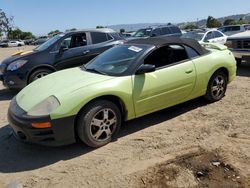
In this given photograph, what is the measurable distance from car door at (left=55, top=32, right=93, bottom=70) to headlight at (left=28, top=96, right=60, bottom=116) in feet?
13.0

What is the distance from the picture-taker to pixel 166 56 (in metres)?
5.37

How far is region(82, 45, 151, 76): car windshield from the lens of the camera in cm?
492

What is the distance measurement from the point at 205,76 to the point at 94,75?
212cm

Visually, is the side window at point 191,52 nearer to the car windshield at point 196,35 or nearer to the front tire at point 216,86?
the front tire at point 216,86

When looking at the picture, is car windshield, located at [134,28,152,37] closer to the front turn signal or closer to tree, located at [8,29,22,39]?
the front turn signal

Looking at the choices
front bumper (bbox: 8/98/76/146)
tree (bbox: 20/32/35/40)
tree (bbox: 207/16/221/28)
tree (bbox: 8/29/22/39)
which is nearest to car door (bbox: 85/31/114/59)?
front bumper (bbox: 8/98/76/146)

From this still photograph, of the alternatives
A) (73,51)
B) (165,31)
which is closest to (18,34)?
(165,31)

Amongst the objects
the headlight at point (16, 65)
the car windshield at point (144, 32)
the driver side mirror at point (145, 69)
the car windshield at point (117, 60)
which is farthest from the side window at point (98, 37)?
the car windshield at point (144, 32)

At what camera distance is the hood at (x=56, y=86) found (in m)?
4.35

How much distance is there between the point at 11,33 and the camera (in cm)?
8481

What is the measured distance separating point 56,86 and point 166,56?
197 cm

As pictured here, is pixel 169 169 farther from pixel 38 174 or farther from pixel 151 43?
pixel 151 43

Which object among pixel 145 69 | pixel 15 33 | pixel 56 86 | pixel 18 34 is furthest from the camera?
pixel 15 33

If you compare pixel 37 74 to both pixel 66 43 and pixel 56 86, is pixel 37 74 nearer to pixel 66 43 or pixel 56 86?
pixel 66 43
